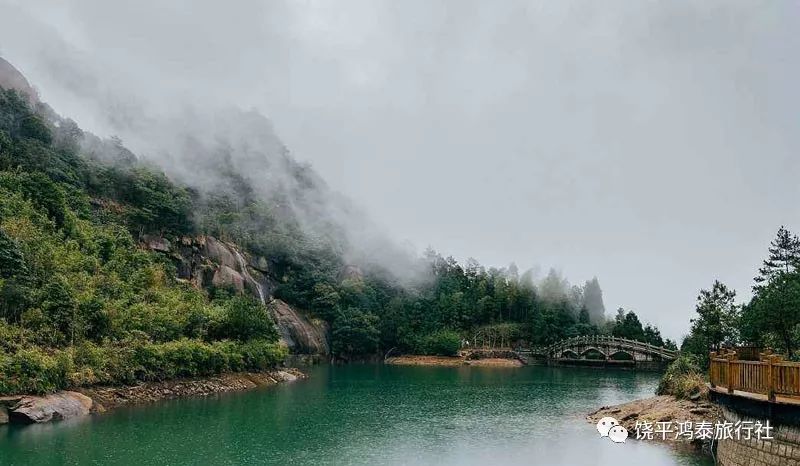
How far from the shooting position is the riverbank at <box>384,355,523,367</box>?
70.7 metres

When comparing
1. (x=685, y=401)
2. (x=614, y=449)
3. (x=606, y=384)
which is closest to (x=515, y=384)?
(x=606, y=384)

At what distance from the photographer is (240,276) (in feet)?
201

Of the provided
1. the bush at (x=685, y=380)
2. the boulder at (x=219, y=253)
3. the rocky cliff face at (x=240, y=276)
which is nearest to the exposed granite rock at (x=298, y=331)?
the rocky cliff face at (x=240, y=276)

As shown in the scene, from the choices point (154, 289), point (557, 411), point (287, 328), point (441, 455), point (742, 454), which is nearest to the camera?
point (742, 454)

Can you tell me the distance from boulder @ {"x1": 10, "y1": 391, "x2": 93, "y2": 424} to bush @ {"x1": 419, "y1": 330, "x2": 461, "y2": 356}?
52.3 meters

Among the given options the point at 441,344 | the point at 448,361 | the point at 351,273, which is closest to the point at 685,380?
the point at 448,361

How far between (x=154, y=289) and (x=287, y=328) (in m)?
26.3

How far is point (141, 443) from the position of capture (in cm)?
2017

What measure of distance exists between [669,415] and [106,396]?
23702 millimetres

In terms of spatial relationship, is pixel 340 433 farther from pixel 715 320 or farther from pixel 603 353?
pixel 603 353

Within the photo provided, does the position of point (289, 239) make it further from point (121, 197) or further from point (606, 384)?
point (606, 384)

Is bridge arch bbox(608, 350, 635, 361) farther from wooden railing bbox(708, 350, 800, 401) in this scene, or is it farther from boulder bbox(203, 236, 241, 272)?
wooden railing bbox(708, 350, 800, 401)

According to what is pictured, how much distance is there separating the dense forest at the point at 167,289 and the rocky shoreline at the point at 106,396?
1.80ft

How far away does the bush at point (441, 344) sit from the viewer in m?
74.2
